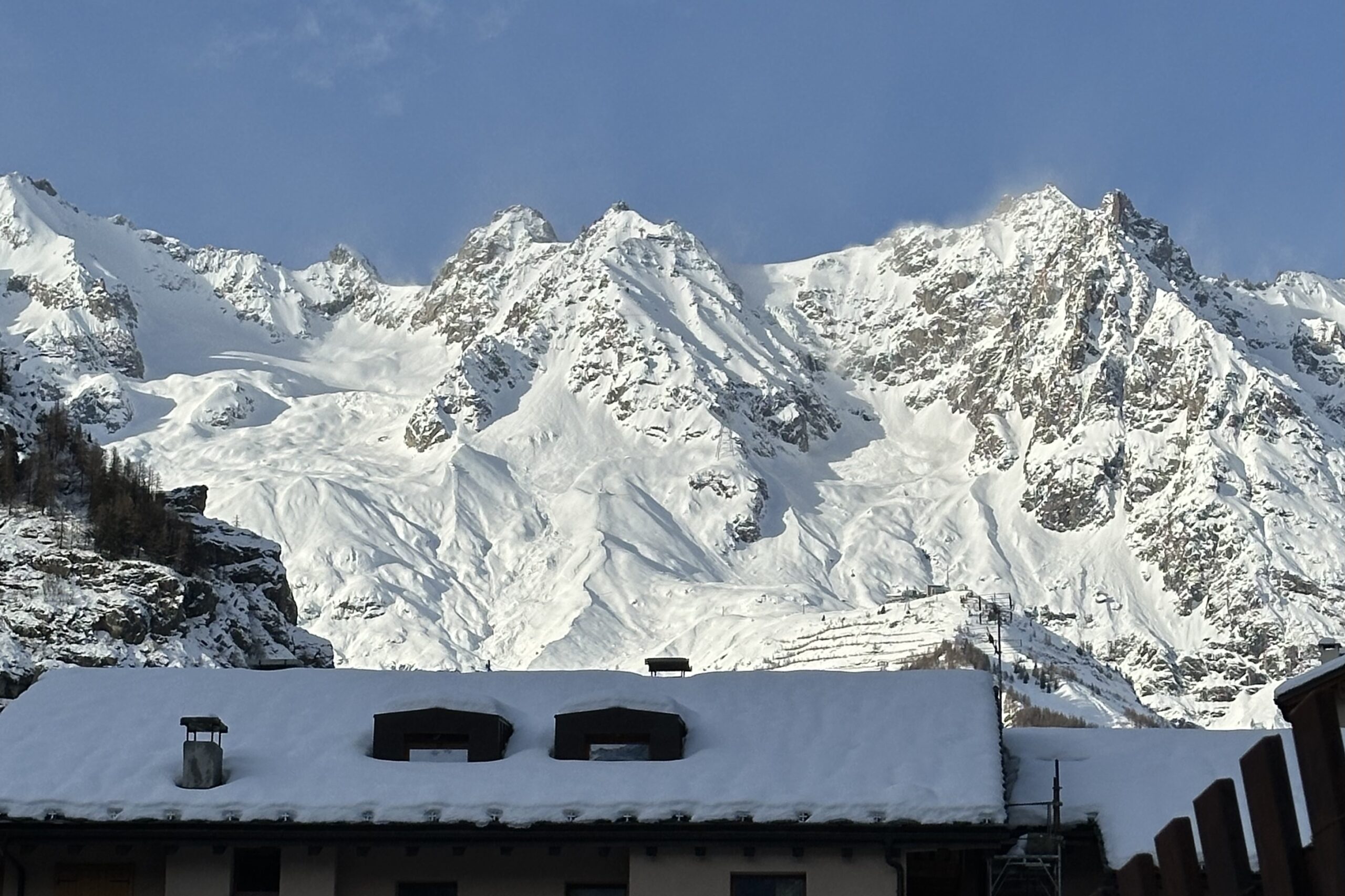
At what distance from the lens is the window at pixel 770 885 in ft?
95.1

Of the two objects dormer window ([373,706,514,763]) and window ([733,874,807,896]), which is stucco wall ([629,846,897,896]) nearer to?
window ([733,874,807,896])

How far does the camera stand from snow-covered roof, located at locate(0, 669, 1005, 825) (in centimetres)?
2914

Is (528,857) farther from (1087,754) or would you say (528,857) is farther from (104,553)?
(104,553)

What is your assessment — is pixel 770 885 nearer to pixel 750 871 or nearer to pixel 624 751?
pixel 750 871

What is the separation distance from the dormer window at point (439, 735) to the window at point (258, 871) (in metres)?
2.36

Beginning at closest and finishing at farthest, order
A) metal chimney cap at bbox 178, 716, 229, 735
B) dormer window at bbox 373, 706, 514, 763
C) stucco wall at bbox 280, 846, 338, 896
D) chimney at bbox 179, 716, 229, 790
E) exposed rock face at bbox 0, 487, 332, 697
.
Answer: stucco wall at bbox 280, 846, 338, 896, chimney at bbox 179, 716, 229, 790, metal chimney cap at bbox 178, 716, 229, 735, dormer window at bbox 373, 706, 514, 763, exposed rock face at bbox 0, 487, 332, 697

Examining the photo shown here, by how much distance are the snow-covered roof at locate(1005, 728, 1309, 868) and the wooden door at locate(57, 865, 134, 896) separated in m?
12.8

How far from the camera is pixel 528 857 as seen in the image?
2967cm

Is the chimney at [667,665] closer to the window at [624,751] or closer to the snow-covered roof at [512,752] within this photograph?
the snow-covered roof at [512,752]

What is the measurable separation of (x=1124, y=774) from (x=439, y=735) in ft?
33.7

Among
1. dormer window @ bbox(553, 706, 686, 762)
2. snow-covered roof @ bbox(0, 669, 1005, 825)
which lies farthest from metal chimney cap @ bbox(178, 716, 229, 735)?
dormer window @ bbox(553, 706, 686, 762)

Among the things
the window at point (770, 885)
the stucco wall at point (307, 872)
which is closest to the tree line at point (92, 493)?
the stucco wall at point (307, 872)

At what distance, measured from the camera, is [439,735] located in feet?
104

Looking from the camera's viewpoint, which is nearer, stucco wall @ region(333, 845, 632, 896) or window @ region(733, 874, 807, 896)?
window @ region(733, 874, 807, 896)
